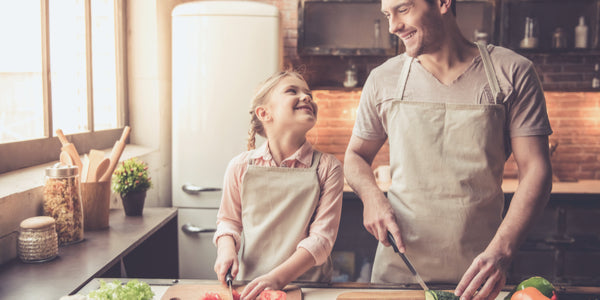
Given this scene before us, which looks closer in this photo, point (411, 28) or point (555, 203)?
point (411, 28)

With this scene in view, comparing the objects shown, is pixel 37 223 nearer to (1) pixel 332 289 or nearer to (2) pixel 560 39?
(1) pixel 332 289

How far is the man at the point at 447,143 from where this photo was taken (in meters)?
Answer: 1.36

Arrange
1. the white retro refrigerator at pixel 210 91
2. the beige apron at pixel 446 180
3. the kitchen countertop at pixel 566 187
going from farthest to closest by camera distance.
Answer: the kitchen countertop at pixel 566 187
the white retro refrigerator at pixel 210 91
the beige apron at pixel 446 180

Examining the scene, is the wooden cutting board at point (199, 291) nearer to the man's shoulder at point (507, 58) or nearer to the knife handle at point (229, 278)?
the knife handle at point (229, 278)

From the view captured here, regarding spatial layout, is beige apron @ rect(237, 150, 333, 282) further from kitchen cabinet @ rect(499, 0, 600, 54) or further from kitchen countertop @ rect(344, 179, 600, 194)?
kitchen cabinet @ rect(499, 0, 600, 54)

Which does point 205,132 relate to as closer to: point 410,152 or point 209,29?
point 209,29

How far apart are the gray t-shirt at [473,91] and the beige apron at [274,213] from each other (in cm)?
30

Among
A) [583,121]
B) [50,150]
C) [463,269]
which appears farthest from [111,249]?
[583,121]

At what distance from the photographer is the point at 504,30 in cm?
333

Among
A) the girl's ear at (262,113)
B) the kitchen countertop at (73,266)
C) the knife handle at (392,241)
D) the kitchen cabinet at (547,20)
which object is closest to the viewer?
the kitchen countertop at (73,266)

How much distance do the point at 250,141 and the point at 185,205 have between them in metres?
1.60

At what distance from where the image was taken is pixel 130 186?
2.01 meters

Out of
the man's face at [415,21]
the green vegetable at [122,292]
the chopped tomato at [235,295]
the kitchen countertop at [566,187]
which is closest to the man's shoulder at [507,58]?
the man's face at [415,21]

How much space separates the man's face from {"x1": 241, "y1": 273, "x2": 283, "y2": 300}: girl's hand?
2.46 ft
